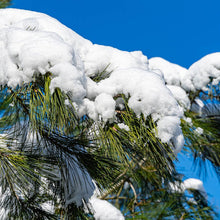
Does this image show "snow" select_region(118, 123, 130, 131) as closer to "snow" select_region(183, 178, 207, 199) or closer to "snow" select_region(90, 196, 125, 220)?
"snow" select_region(90, 196, 125, 220)

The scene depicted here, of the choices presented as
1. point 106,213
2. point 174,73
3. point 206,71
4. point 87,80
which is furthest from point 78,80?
point 174,73

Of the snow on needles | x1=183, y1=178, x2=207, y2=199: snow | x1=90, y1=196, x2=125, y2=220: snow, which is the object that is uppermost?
the snow on needles

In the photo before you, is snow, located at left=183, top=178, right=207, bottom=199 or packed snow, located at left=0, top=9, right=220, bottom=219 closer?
packed snow, located at left=0, top=9, right=220, bottom=219

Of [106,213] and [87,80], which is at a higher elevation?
[87,80]

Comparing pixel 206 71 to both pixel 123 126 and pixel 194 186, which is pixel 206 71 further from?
pixel 194 186

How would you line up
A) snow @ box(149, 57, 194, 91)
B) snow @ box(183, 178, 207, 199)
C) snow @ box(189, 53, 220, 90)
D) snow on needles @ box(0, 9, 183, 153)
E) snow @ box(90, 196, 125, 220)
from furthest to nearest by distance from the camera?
snow @ box(183, 178, 207, 199)
snow @ box(149, 57, 194, 91)
snow @ box(189, 53, 220, 90)
snow @ box(90, 196, 125, 220)
snow on needles @ box(0, 9, 183, 153)

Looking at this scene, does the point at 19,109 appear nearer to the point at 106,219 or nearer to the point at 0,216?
the point at 0,216

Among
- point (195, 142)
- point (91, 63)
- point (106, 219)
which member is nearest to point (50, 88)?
point (91, 63)

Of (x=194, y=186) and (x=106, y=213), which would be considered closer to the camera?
(x=106, y=213)

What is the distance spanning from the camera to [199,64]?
206cm

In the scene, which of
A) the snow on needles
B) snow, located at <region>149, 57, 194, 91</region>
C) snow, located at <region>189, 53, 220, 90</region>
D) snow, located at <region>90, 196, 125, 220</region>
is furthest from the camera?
snow, located at <region>149, 57, 194, 91</region>

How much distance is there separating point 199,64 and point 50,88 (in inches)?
63.2

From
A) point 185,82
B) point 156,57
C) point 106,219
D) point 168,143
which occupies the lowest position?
point 106,219

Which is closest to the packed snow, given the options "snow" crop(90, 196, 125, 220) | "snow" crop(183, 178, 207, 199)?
"snow" crop(90, 196, 125, 220)
